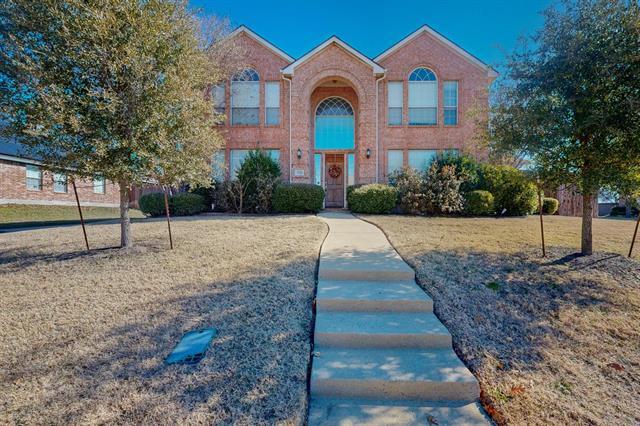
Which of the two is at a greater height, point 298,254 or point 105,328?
point 298,254

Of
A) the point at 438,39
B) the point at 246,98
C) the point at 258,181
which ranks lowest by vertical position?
the point at 258,181

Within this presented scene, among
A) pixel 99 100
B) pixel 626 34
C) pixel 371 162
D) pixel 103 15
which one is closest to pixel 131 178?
pixel 99 100

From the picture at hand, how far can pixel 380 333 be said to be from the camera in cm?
321

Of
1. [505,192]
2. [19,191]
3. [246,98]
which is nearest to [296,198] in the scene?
[246,98]

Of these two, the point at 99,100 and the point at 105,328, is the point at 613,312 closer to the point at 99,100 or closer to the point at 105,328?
the point at 105,328

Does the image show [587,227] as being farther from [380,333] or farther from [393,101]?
[393,101]

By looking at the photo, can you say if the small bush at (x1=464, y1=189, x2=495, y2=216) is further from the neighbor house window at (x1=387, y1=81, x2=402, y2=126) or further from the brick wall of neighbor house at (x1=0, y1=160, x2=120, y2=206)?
the brick wall of neighbor house at (x1=0, y1=160, x2=120, y2=206)

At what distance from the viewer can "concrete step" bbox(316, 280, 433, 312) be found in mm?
3760

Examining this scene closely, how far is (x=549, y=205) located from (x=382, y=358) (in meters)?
15.3

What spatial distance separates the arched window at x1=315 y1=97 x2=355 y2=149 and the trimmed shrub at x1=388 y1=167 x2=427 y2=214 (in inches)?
184

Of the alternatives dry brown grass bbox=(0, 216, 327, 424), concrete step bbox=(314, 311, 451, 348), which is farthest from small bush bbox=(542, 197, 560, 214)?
concrete step bbox=(314, 311, 451, 348)

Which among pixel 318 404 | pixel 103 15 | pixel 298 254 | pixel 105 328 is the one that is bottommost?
pixel 318 404

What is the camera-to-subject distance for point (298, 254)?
5.56 meters

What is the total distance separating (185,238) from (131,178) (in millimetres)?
2013
